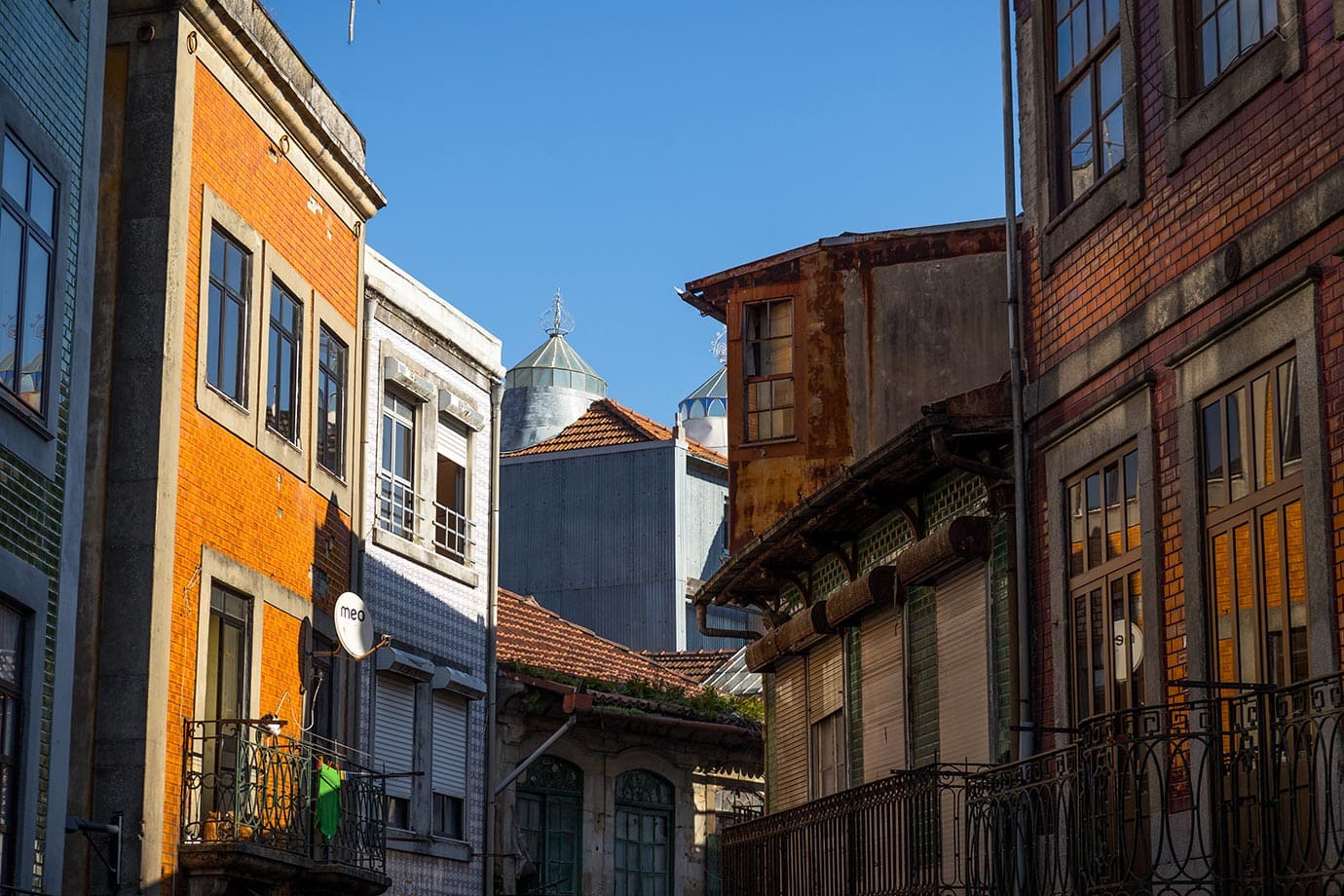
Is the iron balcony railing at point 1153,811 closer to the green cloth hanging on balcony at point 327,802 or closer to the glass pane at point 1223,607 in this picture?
the glass pane at point 1223,607

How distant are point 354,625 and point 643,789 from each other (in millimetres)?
10803

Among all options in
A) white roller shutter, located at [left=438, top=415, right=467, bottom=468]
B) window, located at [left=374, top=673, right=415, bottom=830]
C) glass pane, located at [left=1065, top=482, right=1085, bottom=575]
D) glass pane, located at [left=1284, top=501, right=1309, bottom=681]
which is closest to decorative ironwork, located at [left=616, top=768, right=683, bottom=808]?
white roller shutter, located at [left=438, top=415, right=467, bottom=468]

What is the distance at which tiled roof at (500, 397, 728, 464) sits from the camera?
41.3 metres

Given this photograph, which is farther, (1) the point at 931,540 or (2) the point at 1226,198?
(1) the point at 931,540

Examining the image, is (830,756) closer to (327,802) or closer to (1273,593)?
(327,802)

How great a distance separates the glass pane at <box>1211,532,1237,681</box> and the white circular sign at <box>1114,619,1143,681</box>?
3.30 ft

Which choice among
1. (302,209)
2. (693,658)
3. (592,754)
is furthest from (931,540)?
(693,658)

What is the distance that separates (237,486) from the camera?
730 inches

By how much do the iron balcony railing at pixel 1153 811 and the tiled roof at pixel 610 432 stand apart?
25.9 m

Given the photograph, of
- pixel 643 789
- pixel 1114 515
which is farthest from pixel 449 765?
pixel 1114 515

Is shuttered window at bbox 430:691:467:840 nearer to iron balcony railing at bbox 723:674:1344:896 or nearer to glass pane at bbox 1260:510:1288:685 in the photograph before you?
iron balcony railing at bbox 723:674:1344:896

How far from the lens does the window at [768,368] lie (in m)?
20.7

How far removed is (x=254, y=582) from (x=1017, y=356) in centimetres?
776

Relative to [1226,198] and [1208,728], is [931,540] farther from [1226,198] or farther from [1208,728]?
[1208,728]
